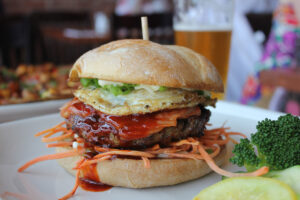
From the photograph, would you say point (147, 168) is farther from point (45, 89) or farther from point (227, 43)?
point (45, 89)

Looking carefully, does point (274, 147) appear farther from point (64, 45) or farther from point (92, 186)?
point (64, 45)

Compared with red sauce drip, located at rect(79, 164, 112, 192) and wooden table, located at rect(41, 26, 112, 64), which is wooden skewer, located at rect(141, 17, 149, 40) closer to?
red sauce drip, located at rect(79, 164, 112, 192)

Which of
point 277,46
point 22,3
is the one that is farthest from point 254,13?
point 22,3

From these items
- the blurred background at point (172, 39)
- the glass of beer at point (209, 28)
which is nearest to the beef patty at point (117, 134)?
the blurred background at point (172, 39)

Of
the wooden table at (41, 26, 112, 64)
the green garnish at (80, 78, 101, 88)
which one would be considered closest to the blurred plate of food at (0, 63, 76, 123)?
the green garnish at (80, 78, 101, 88)

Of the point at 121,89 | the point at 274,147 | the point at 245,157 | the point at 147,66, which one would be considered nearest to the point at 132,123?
the point at 121,89

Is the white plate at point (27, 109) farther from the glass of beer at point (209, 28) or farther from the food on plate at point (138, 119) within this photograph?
the glass of beer at point (209, 28)
